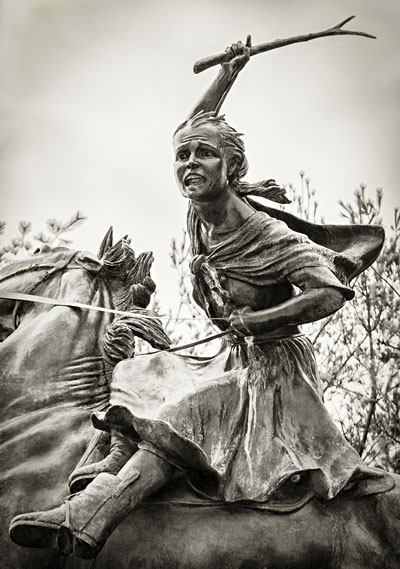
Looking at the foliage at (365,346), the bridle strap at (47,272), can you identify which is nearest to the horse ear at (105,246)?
the bridle strap at (47,272)

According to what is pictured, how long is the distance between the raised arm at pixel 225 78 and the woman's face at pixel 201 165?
0.35m

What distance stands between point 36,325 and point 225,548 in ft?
5.16

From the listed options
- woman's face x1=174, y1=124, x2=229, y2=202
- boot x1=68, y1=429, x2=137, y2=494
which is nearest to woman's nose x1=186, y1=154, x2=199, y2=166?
woman's face x1=174, y1=124, x2=229, y2=202

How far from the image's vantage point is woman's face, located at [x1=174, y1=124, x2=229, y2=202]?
4.80 metres

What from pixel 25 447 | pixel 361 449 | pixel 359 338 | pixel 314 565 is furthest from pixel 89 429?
pixel 359 338

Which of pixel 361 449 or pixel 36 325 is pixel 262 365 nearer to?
pixel 36 325

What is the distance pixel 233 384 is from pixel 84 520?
112cm

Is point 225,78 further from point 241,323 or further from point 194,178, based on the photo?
point 241,323

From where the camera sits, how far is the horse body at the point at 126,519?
404 centimetres

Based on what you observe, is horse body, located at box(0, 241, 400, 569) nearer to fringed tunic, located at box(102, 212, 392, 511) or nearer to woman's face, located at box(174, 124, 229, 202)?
fringed tunic, located at box(102, 212, 392, 511)

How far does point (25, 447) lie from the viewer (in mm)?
4477

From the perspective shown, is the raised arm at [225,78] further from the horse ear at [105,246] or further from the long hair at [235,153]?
the horse ear at [105,246]

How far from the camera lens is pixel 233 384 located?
4.52 m

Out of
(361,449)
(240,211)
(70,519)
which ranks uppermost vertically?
(240,211)
